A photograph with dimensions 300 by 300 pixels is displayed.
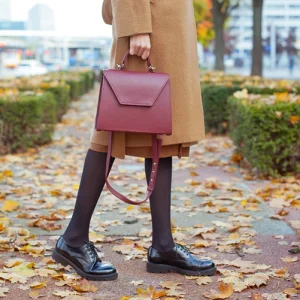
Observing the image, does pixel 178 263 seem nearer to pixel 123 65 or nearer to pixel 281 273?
pixel 281 273

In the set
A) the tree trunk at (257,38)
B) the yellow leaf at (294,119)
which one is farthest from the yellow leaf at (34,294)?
the tree trunk at (257,38)

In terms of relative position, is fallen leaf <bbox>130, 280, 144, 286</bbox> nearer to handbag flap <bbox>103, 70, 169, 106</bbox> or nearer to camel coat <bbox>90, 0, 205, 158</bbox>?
camel coat <bbox>90, 0, 205, 158</bbox>

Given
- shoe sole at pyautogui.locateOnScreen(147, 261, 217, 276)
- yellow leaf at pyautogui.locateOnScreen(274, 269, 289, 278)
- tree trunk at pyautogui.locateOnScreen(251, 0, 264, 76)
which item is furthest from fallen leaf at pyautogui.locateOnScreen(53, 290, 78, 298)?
tree trunk at pyautogui.locateOnScreen(251, 0, 264, 76)

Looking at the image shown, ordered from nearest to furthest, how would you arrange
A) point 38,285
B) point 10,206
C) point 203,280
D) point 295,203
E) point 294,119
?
point 38,285
point 203,280
point 10,206
point 295,203
point 294,119

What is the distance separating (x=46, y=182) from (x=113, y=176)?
698mm

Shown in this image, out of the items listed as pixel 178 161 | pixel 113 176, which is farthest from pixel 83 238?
pixel 178 161

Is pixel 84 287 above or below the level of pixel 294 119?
below

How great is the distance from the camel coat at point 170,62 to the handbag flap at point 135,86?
0.13 metres

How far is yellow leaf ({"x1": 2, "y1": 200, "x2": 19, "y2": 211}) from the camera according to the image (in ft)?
16.5

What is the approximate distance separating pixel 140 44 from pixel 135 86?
0.63 feet

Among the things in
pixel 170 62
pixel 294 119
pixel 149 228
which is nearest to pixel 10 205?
pixel 149 228

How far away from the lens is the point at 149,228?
445 cm

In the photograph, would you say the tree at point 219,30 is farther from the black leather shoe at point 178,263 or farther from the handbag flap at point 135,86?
the handbag flap at point 135,86

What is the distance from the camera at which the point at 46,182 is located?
6418 millimetres
